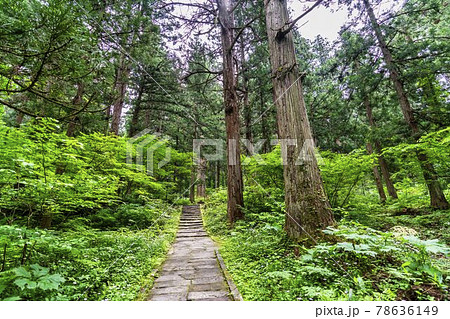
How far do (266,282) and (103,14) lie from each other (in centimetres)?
599

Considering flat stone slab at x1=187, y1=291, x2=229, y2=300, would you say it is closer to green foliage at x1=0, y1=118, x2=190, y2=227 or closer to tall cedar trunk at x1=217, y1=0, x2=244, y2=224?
green foliage at x1=0, y1=118, x2=190, y2=227

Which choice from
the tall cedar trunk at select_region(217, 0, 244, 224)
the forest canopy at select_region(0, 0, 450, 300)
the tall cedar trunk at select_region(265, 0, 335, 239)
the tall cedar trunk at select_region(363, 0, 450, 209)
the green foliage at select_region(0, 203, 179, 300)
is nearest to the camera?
the green foliage at select_region(0, 203, 179, 300)

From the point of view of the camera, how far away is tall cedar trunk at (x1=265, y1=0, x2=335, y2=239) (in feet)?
11.9

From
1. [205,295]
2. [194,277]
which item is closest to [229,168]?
[194,277]

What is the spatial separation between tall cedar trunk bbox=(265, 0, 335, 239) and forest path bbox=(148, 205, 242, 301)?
145cm

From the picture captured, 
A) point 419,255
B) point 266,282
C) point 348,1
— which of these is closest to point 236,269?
point 266,282

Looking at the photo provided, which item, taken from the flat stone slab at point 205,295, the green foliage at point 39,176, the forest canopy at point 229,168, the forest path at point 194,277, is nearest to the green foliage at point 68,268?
the forest canopy at point 229,168

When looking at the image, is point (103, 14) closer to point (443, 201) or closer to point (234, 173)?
point (234, 173)

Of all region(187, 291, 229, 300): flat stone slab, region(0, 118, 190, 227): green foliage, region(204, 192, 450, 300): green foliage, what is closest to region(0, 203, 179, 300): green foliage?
region(0, 118, 190, 227): green foliage

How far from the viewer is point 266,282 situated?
9.40 ft

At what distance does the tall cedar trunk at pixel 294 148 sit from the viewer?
3.61 meters

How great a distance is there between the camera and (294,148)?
12.4ft

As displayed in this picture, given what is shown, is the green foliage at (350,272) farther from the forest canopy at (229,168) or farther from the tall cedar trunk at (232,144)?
the tall cedar trunk at (232,144)

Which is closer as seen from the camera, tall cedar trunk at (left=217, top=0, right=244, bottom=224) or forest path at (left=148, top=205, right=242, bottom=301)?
forest path at (left=148, top=205, right=242, bottom=301)
